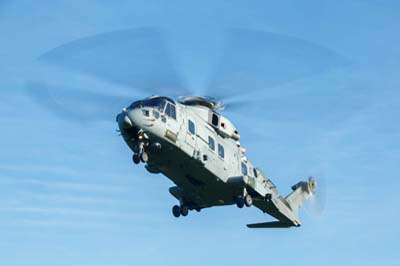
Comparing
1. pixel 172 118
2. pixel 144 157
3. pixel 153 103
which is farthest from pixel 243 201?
pixel 153 103

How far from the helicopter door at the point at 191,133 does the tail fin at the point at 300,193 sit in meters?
12.0

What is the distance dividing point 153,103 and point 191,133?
308cm

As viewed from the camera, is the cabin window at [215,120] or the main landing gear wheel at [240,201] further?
the main landing gear wheel at [240,201]

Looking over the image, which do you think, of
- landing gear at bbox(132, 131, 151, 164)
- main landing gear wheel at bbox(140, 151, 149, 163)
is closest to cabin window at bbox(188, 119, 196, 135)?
landing gear at bbox(132, 131, 151, 164)

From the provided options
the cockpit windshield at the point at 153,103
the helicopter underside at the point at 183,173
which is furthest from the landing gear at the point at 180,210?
the cockpit windshield at the point at 153,103

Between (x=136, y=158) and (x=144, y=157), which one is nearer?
(x=136, y=158)

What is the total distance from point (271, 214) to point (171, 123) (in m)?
12.6

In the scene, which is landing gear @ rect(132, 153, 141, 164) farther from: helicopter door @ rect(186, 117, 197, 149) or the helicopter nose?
helicopter door @ rect(186, 117, 197, 149)

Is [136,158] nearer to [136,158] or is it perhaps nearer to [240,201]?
[136,158]

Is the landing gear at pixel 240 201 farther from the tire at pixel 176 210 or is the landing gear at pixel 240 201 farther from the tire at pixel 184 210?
the tire at pixel 176 210

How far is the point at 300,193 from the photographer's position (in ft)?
193

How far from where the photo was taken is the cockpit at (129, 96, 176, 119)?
45.4 metres

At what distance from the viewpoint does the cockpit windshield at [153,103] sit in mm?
45281

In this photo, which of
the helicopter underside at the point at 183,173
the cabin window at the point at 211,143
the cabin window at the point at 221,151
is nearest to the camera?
the helicopter underside at the point at 183,173
